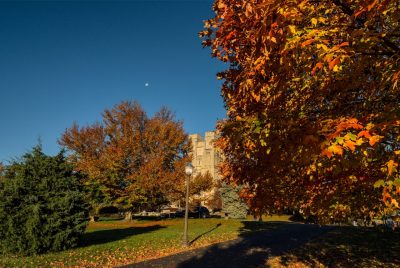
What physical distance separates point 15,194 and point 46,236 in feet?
7.16

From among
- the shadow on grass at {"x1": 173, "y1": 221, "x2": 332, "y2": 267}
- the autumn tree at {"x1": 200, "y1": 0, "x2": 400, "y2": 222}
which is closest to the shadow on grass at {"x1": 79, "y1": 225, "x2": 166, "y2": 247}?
the shadow on grass at {"x1": 173, "y1": 221, "x2": 332, "y2": 267}

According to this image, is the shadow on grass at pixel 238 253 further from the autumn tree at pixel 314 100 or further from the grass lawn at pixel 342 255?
the autumn tree at pixel 314 100

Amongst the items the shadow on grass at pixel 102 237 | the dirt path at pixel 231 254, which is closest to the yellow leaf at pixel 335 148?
the dirt path at pixel 231 254

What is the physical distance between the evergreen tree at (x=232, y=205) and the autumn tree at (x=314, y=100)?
3362cm

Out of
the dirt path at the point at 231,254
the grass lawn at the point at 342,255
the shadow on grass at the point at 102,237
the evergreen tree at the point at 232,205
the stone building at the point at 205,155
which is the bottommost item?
the grass lawn at the point at 342,255

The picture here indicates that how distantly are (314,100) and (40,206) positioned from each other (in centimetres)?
1153

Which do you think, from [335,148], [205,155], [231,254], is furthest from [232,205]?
[205,155]

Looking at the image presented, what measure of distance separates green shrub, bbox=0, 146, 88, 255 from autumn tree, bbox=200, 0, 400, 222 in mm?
9274

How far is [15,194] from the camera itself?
12586 mm

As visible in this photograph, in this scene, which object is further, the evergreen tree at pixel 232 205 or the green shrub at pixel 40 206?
the evergreen tree at pixel 232 205

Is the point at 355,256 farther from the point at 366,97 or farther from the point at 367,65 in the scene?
the point at 367,65

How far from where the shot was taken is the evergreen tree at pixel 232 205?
39.8m

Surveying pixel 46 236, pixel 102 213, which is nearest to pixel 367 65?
pixel 46 236

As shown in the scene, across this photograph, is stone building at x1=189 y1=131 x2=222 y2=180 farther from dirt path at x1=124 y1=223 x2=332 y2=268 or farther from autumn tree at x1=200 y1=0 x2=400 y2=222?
autumn tree at x1=200 y1=0 x2=400 y2=222
